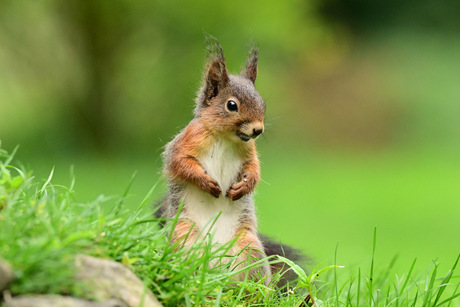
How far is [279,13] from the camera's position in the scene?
1134 cm

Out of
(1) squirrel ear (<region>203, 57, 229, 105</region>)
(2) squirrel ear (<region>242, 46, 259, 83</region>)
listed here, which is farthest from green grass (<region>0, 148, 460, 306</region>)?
(2) squirrel ear (<region>242, 46, 259, 83</region>)

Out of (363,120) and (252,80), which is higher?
(252,80)

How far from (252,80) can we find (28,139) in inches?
336

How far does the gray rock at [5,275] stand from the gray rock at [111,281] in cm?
25

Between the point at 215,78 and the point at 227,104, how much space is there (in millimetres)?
199

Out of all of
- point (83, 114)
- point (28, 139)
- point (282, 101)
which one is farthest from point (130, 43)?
point (282, 101)

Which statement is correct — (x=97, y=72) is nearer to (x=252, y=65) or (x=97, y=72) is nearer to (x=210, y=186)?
(x=252, y=65)

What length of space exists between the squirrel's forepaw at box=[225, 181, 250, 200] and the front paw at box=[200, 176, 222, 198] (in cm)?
10

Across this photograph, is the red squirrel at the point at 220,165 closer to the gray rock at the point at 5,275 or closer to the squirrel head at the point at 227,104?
the squirrel head at the point at 227,104

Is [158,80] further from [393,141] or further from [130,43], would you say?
[393,141]

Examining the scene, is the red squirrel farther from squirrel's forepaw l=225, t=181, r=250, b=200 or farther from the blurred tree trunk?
the blurred tree trunk

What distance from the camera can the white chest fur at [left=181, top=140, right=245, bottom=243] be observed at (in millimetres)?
3582

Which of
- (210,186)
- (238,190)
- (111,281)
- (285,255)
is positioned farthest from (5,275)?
(285,255)

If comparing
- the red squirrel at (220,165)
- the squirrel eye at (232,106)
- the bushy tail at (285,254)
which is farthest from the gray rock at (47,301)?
the bushy tail at (285,254)
